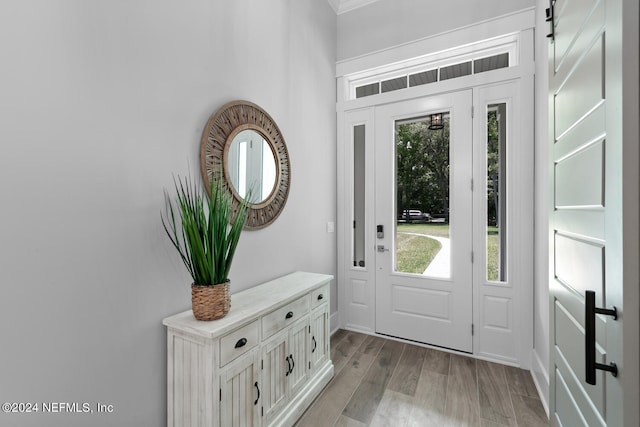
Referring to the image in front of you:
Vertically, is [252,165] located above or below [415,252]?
above

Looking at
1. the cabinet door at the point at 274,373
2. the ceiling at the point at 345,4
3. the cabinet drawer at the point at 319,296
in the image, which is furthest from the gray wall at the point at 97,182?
the ceiling at the point at 345,4

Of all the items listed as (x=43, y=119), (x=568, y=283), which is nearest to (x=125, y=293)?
(x=43, y=119)

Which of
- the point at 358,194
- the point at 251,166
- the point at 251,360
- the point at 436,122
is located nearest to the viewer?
the point at 251,360

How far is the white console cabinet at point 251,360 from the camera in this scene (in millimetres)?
1266

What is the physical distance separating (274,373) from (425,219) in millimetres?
1875

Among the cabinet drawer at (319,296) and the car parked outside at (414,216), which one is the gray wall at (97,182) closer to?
the cabinet drawer at (319,296)

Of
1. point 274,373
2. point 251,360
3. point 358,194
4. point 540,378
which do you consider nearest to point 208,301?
point 251,360

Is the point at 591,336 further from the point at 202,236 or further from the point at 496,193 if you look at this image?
the point at 496,193

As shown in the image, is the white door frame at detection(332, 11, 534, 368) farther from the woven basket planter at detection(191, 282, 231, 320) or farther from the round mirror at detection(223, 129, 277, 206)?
the woven basket planter at detection(191, 282, 231, 320)

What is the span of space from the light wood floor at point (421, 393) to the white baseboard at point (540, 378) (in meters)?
0.04

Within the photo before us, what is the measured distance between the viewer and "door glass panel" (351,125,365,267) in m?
3.03

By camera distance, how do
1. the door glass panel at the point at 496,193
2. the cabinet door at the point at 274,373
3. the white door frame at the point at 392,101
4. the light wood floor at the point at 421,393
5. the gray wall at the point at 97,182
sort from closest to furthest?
the gray wall at the point at 97,182 < the cabinet door at the point at 274,373 < the light wood floor at the point at 421,393 < the white door frame at the point at 392,101 < the door glass panel at the point at 496,193

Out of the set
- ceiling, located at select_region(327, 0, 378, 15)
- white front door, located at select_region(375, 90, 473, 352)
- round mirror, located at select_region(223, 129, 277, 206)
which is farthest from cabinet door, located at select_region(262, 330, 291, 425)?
ceiling, located at select_region(327, 0, 378, 15)

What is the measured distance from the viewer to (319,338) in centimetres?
210
